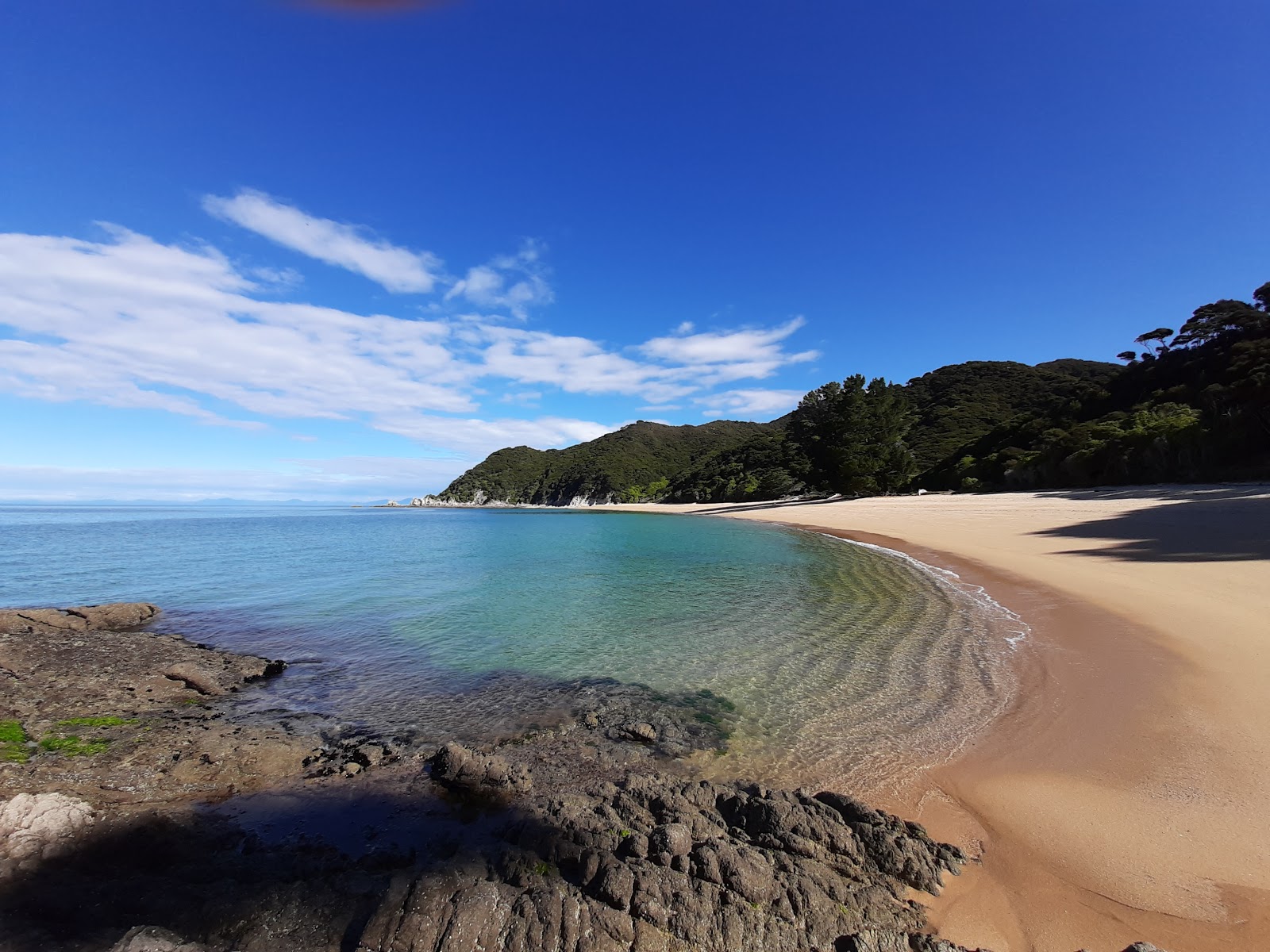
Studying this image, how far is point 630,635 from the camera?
10.3m

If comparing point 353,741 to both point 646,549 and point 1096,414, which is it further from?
point 1096,414

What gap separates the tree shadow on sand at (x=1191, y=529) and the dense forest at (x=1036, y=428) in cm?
837

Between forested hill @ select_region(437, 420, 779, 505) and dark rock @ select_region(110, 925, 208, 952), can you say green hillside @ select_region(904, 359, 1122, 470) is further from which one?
dark rock @ select_region(110, 925, 208, 952)

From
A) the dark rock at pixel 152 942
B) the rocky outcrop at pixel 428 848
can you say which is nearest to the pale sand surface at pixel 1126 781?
the rocky outcrop at pixel 428 848

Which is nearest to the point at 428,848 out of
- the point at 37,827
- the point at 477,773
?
the point at 477,773

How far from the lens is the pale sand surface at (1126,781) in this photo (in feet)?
9.63

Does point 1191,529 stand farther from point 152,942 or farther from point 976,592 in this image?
point 152,942

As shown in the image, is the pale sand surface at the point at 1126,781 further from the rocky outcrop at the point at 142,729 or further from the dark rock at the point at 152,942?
the rocky outcrop at the point at 142,729

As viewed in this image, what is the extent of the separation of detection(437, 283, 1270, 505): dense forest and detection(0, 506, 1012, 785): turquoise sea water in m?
24.2

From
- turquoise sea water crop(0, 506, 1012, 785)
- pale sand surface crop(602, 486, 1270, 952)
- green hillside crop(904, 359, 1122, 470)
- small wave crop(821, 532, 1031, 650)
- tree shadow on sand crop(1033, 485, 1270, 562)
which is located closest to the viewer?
pale sand surface crop(602, 486, 1270, 952)

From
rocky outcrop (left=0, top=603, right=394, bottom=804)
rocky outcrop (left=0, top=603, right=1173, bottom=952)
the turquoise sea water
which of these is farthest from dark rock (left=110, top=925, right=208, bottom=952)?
the turquoise sea water

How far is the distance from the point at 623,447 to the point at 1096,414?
10559 centimetres

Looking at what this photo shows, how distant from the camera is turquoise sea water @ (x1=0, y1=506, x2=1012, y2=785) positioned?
6.08 metres

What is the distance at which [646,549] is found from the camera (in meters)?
26.5
